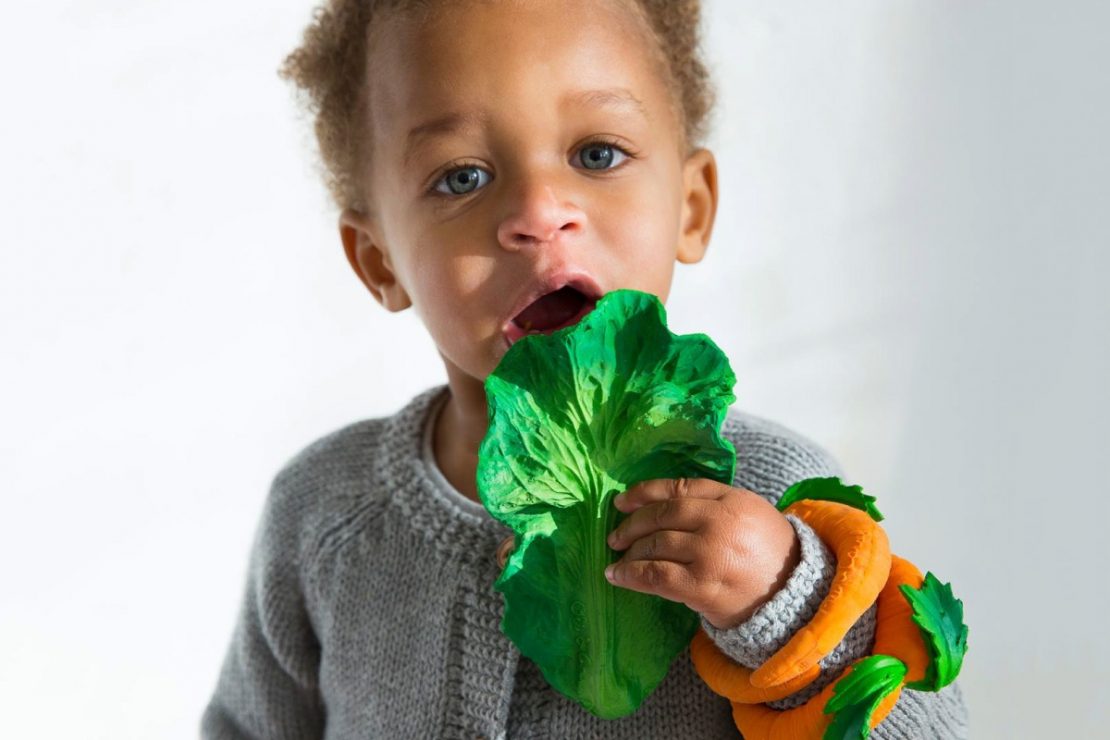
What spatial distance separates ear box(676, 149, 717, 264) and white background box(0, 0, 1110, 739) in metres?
0.40

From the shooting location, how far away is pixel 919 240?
138cm

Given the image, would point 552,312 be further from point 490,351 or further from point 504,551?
point 504,551

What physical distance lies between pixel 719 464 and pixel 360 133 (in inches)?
14.5

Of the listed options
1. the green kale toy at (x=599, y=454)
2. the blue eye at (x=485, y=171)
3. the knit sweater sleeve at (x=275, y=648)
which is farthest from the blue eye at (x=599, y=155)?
the knit sweater sleeve at (x=275, y=648)

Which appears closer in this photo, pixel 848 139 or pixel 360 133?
pixel 360 133

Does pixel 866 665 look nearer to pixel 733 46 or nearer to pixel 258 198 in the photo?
pixel 733 46

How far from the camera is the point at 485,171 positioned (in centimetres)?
81

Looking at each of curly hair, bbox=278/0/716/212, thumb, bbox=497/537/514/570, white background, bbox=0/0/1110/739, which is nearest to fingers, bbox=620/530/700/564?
thumb, bbox=497/537/514/570

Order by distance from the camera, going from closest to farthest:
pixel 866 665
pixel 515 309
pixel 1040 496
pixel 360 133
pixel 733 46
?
pixel 866 665
pixel 515 309
pixel 360 133
pixel 1040 496
pixel 733 46

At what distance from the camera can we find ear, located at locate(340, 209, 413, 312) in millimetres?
962

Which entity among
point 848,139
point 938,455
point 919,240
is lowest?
point 938,455

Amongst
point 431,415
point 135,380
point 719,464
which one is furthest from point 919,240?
point 135,380

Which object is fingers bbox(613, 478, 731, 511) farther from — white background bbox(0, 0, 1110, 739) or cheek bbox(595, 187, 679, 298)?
white background bbox(0, 0, 1110, 739)

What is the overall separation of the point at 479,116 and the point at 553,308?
0.12 m
